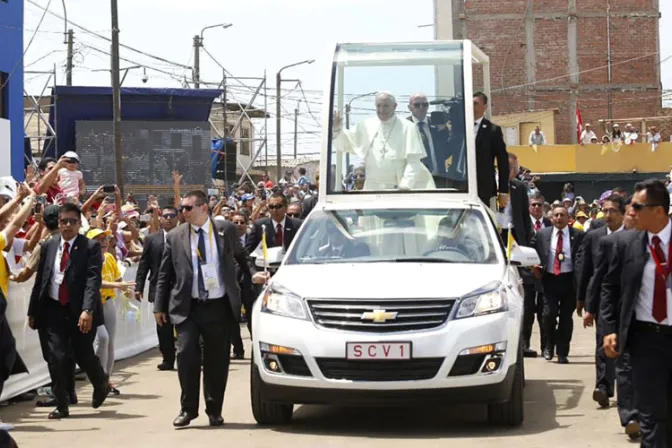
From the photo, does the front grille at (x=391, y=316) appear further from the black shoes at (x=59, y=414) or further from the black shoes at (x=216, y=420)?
the black shoes at (x=59, y=414)

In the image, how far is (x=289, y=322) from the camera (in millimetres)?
11109

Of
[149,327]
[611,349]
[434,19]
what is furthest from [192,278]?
[434,19]

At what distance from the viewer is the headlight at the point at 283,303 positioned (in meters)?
11.2

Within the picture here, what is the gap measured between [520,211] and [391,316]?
6.23 meters

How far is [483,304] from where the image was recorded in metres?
11.1

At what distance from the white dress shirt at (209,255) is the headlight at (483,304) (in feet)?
7.07

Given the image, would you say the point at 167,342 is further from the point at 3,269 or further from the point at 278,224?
the point at 3,269

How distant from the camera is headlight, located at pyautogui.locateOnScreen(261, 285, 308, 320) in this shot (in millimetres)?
11164

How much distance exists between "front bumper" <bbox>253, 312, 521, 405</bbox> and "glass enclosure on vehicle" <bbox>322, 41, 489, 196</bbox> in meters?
3.10

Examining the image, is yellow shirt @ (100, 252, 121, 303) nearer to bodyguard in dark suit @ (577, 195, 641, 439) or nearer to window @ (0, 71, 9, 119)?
bodyguard in dark suit @ (577, 195, 641, 439)

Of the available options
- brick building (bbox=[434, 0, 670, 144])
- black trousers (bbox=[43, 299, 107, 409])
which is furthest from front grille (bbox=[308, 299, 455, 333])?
brick building (bbox=[434, 0, 670, 144])

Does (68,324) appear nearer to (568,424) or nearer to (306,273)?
(306,273)

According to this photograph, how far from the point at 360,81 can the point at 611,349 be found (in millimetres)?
6613

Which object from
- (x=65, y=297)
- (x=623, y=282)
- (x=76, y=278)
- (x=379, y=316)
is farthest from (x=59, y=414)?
(x=623, y=282)
